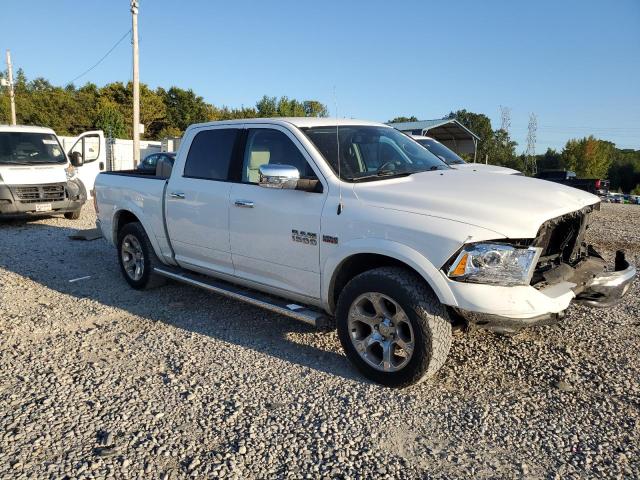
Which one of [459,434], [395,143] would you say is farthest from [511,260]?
[395,143]

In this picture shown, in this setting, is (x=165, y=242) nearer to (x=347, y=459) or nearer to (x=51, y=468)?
(x=51, y=468)

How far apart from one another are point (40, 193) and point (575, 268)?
34.0ft

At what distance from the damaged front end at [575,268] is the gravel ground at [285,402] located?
2.02 feet

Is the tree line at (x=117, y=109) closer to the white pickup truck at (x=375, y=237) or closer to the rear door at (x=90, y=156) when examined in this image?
the rear door at (x=90, y=156)

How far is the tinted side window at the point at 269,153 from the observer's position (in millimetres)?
4109

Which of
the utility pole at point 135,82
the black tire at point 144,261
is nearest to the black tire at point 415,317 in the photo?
the black tire at point 144,261

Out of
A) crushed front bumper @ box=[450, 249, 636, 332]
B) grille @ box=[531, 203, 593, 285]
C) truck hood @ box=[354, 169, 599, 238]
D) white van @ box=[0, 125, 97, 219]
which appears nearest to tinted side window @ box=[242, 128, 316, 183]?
truck hood @ box=[354, 169, 599, 238]

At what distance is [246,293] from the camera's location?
447cm

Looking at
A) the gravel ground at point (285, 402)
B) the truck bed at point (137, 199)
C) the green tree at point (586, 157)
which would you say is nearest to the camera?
the gravel ground at point (285, 402)

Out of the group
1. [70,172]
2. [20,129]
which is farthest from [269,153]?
[20,129]

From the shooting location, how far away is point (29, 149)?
36.0ft

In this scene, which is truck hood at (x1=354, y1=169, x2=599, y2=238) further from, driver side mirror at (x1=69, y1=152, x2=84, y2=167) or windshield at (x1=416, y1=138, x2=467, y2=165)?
driver side mirror at (x1=69, y1=152, x2=84, y2=167)

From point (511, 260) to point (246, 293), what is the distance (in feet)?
7.64

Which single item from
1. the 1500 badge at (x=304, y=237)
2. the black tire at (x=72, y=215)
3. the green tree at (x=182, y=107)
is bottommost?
the black tire at (x=72, y=215)
